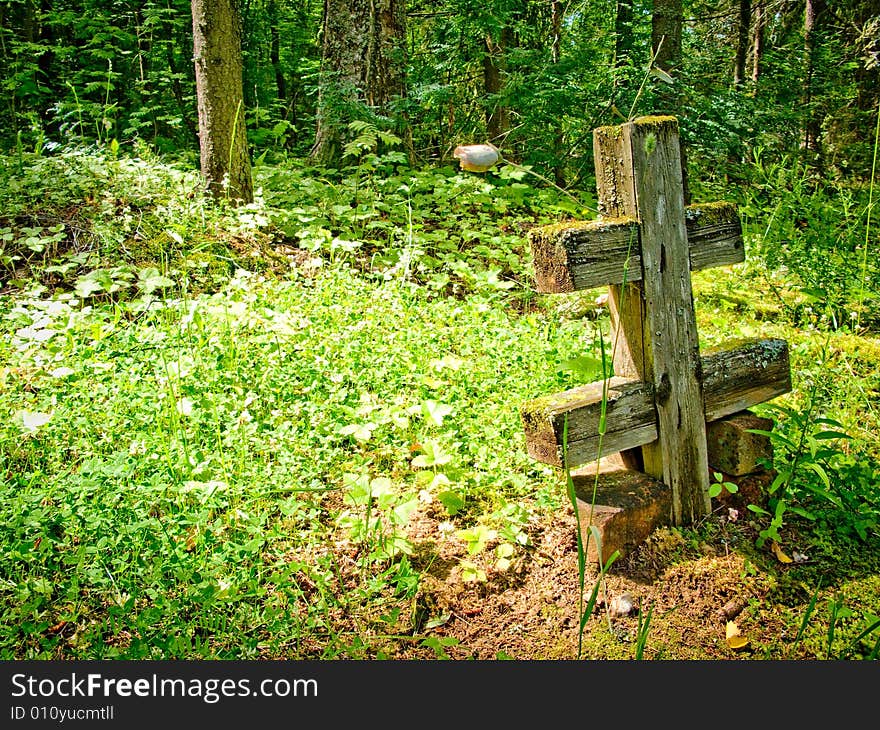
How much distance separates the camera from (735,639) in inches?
94.4

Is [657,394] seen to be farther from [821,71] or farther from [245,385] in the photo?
[821,71]

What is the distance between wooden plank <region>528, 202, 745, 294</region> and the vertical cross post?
0.23 ft

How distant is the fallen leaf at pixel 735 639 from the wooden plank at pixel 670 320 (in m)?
0.48

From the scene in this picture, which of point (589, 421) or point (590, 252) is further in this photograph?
point (589, 421)

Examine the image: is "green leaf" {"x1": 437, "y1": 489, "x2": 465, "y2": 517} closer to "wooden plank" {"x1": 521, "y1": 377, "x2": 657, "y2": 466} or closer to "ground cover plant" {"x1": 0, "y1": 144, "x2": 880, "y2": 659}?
"ground cover plant" {"x1": 0, "y1": 144, "x2": 880, "y2": 659}

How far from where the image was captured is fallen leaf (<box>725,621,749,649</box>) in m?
2.38

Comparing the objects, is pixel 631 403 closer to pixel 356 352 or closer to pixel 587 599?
pixel 587 599

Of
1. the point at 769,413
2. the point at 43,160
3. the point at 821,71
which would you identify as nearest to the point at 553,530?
the point at 769,413

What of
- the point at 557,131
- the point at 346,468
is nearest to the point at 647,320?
the point at 346,468

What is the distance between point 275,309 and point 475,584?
248 centimetres

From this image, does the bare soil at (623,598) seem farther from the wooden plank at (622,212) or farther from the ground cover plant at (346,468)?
the wooden plank at (622,212)

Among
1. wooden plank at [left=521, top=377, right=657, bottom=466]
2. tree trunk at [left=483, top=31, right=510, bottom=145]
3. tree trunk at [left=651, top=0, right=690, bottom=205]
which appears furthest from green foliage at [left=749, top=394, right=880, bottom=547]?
tree trunk at [left=483, top=31, right=510, bottom=145]

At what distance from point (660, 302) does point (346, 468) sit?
1586mm

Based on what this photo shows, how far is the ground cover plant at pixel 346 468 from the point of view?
7.90 feet
